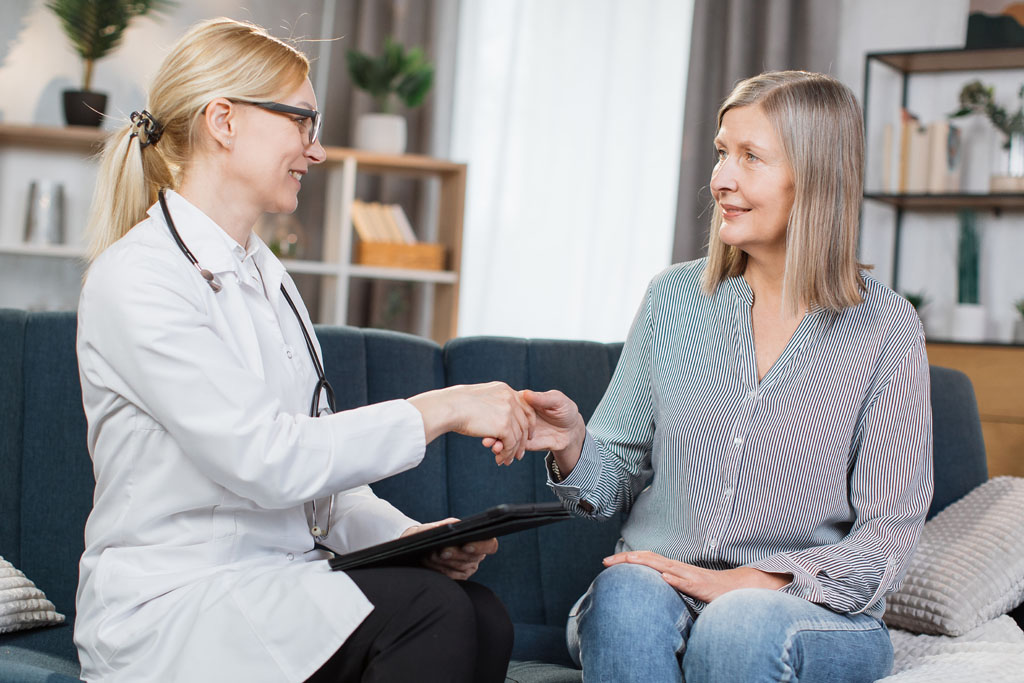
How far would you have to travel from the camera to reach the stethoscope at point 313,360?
1418 mm

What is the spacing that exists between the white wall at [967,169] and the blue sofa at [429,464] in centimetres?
168

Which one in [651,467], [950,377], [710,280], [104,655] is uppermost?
[710,280]

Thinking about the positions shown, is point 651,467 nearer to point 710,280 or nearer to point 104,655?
point 710,280

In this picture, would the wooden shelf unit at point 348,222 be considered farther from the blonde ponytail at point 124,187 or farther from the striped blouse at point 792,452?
the striped blouse at point 792,452

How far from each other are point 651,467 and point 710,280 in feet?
1.09

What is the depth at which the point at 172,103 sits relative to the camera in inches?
59.0

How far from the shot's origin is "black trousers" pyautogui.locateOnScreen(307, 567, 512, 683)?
1.27 meters

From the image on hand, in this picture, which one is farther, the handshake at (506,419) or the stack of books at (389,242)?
the stack of books at (389,242)

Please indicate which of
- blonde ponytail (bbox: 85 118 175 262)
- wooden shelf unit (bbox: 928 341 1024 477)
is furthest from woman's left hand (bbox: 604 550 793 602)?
wooden shelf unit (bbox: 928 341 1024 477)

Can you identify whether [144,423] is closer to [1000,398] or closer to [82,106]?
[82,106]

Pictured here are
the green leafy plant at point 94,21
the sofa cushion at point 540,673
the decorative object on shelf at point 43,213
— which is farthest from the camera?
the decorative object on shelf at point 43,213

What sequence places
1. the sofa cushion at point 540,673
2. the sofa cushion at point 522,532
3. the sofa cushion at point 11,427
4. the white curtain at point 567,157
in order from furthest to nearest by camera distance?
the white curtain at point 567,157 < the sofa cushion at point 522,532 < the sofa cushion at point 11,427 < the sofa cushion at point 540,673

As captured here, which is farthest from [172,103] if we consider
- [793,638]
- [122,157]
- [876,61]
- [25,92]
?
[876,61]

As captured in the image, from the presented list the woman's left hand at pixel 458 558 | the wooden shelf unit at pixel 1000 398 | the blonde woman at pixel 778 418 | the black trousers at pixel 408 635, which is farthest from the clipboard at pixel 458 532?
the wooden shelf unit at pixel 1000 398
